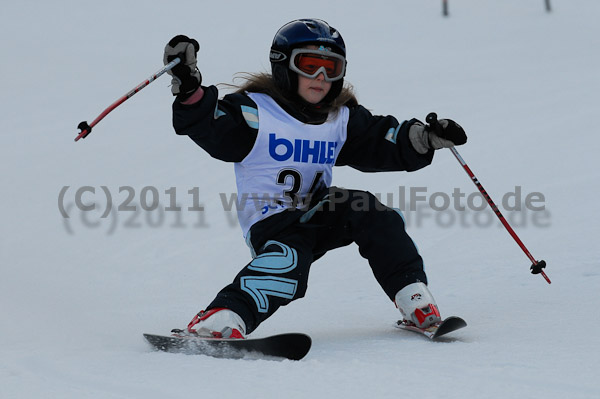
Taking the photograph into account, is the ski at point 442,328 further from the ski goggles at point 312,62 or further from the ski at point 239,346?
the ski goggles at point 312,62

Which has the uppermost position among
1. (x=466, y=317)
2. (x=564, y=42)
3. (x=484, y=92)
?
(x=564, y=42)

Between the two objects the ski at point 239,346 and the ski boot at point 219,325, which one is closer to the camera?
the ski at point 239,346

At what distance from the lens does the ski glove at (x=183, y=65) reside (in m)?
3.05

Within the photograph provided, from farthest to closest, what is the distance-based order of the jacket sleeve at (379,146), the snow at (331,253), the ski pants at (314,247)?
1. the jacket sleeve at (379,146)
2. the ski pants at (314,247)
3. the snow at (331,253)

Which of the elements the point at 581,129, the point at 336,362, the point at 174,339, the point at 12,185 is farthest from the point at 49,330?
the point at 581,129

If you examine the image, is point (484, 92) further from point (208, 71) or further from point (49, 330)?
point (49, 330)

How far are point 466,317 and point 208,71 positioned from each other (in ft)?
24.9

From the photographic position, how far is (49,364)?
264 centimetres

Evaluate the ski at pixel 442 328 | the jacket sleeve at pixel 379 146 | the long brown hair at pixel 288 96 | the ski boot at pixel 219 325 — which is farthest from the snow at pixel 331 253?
the long brown hair at pixel 288 96

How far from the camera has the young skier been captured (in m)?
3.20

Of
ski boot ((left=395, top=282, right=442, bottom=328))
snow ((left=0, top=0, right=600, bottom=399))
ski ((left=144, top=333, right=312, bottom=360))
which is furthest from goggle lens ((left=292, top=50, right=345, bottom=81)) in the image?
ski ((left=144, top=333, right=312, bottom=360))

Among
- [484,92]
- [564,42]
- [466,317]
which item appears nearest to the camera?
[466,317]

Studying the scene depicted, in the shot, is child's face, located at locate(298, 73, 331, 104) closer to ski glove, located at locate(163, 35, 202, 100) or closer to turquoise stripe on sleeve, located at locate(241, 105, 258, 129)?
turquoise stripe on sleeve, located at locate(241, 105, 258, 129)

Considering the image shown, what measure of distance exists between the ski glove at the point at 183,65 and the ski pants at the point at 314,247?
0.67 m
